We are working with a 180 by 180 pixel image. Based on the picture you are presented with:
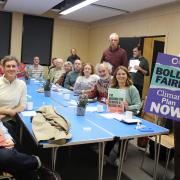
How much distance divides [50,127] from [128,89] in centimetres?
146

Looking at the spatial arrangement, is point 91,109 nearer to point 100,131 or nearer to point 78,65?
point 100,131

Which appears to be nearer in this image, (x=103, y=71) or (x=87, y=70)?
(x=103, y=71)

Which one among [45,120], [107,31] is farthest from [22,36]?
[45,120]

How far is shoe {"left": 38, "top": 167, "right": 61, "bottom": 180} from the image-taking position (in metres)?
2.04

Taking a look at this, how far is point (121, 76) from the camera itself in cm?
332

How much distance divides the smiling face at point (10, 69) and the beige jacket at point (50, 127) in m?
0.69

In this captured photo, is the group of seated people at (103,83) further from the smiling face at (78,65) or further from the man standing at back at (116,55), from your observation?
the man standing at back at (116,55)

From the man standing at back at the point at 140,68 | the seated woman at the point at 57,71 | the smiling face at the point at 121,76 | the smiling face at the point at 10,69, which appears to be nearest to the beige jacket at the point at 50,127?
the smiling face at the point at 10,69

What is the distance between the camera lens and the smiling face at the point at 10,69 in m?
2.88

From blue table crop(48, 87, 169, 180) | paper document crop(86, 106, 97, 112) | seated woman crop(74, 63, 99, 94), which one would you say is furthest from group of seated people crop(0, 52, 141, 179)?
blue table crop(48, 87, 169, 180)

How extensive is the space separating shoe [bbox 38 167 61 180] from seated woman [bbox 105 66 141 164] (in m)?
1.19

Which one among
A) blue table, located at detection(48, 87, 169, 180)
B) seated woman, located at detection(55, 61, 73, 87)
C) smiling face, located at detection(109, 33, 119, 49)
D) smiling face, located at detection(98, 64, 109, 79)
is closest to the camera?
blue table, located at detection(48, 87, 169, 180)

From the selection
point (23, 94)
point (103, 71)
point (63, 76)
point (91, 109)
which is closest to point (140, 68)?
point (63, 76)

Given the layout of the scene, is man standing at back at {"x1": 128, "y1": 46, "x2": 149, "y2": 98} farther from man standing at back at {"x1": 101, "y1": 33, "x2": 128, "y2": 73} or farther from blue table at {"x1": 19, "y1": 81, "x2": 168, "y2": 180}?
blue table at {"x1": 19, "y1": 81, "x2": 168, "y2": 180}
